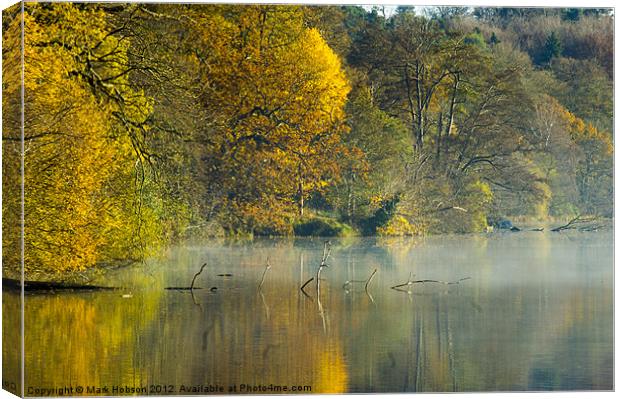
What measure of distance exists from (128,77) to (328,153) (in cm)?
231

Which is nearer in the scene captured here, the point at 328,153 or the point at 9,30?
the point at 9,30

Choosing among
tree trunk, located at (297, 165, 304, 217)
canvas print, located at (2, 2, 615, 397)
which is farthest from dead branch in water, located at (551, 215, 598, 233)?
tree trunk, located at (297, 165, 304, 217)

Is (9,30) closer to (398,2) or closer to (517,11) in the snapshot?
(398,2)

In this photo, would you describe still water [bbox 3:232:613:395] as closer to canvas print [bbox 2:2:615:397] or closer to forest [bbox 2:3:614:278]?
canvas print [bbox 2:2:615:397]

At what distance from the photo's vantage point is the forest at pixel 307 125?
1493cm

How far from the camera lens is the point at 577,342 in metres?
14.9

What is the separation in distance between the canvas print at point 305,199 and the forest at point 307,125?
0.02m

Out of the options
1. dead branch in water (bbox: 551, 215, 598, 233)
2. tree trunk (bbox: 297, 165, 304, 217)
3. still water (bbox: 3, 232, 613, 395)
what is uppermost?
tree trunk (bbox: 297, 165, 304, 217)

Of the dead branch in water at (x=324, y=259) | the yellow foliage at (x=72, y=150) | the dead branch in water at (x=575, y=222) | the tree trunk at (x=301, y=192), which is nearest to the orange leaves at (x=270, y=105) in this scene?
the tree trunk at (x=301, y=192)

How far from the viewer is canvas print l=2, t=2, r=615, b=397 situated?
46.9ft

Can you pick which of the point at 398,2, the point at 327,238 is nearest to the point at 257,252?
the point at 327,238

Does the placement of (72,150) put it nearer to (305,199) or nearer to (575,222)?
(305,199)

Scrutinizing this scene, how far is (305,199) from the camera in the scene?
52.1 feet

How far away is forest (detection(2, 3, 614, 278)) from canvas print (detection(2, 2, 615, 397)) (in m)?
0.02
